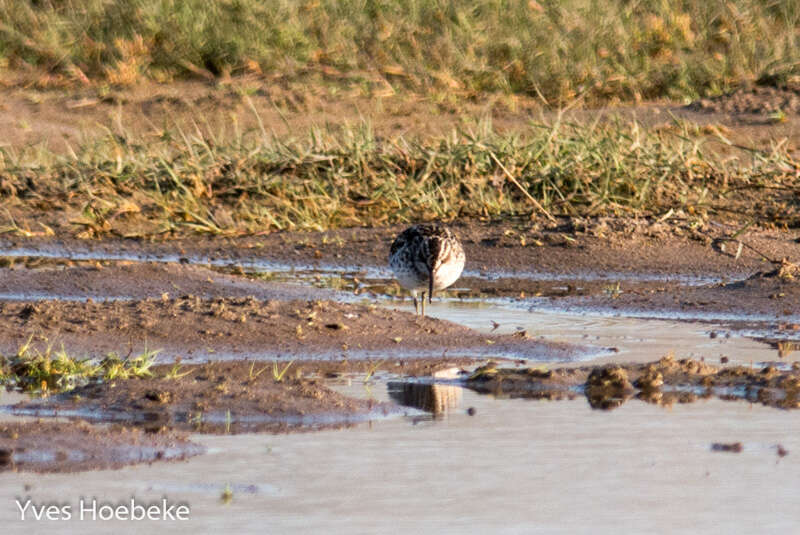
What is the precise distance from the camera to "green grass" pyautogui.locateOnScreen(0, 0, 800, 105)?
55.1 feet

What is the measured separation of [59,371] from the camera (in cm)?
666

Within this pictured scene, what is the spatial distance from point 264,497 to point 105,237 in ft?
24.5

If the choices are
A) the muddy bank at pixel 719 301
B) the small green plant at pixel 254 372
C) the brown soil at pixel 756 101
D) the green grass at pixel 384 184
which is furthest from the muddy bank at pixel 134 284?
the brown soil at pixel 756 101

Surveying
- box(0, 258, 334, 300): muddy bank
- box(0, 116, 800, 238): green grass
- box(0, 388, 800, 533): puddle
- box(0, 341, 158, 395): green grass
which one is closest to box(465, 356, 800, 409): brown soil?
box(0, 388, 800, 533): puddle

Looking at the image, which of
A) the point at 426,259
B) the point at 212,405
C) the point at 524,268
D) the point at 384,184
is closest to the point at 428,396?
the point at 212,405

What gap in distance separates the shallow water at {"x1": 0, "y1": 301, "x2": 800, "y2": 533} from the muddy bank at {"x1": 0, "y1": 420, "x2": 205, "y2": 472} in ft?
0.35

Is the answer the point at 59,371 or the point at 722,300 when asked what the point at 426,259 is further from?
the point at 59,371

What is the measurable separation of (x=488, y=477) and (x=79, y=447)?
142cm

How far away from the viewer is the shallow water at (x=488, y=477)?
14.9ft

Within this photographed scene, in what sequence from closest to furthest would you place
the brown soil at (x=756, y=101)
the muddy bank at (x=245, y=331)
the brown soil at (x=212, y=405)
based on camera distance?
the brown soil at (x=212, y=405), the muddy bank at (x=245, y=331), the brown soil at (x=756, y=101)

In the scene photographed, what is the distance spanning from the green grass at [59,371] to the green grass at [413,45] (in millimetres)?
9992

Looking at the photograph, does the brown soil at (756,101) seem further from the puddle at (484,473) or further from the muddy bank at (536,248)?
the puddle at (484,473)

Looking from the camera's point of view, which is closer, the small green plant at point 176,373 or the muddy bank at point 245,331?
the small green plant at point 176,373

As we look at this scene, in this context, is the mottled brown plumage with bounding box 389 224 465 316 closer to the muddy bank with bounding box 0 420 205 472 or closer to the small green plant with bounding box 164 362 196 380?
the small green plant with bounding box 164 362 196 380
